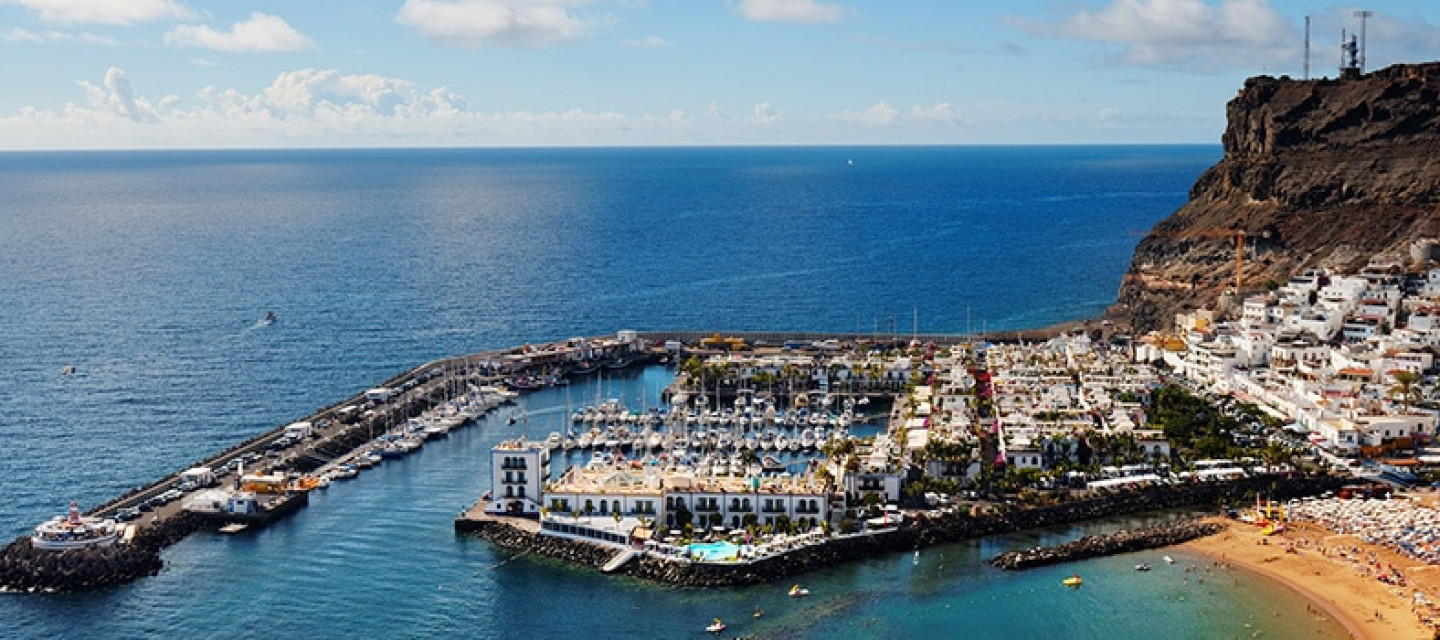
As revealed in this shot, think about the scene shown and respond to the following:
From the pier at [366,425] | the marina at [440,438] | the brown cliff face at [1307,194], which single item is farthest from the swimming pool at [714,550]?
the brown cliff face at [1307,194]

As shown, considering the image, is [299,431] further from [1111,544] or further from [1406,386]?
[1406,386]

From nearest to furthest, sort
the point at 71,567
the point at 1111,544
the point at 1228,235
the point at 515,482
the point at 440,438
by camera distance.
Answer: the point at 71,567
the point at 1111,544
the point at 515,482
the point at 440,438
the point at 1228,235

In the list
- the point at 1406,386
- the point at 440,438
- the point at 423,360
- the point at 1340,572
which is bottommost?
the point at 1340,572

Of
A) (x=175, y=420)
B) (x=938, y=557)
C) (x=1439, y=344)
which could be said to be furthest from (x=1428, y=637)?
(x=175, y=420)

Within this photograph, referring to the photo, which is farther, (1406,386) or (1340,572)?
(1406,386)

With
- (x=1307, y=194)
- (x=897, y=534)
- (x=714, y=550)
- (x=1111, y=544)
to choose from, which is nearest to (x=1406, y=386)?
(x=1111, y=544)

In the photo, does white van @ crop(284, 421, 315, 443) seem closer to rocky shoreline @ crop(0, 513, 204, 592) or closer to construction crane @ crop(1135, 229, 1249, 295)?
rocky shoreline @ crop(0, 513, 204, 592)
